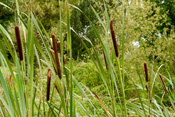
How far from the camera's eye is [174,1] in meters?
8.08

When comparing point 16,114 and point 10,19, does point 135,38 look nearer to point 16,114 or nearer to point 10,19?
point 16,114

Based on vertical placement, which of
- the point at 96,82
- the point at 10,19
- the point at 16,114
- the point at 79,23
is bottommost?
the point at 16,114

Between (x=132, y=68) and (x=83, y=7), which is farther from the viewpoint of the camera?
(x=83, y=7)

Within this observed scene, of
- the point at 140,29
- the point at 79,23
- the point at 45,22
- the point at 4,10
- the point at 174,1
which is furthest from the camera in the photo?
the point at 79,23

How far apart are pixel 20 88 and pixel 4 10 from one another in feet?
26.0

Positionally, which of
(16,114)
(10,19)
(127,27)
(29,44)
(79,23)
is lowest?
(16,114)

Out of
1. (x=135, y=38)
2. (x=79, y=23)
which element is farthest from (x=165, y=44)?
(x=79, y=23)

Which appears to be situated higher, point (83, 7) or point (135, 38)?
point (83, 7)

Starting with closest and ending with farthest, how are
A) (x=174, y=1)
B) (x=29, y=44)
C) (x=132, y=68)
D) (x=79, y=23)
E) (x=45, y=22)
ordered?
(x=29, y=44) < (x=132, y=68) < (x=174, y=1) < (x=45, y=22) < (x=79, y=23)

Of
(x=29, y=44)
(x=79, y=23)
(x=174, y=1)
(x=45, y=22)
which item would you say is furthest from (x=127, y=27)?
(x=79, y=23)

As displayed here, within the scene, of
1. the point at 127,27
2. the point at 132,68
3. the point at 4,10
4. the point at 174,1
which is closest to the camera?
the point at 132,68

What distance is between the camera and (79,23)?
12.8 meters

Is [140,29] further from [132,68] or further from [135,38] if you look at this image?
[132,68]

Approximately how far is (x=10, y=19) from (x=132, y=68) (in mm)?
5617
